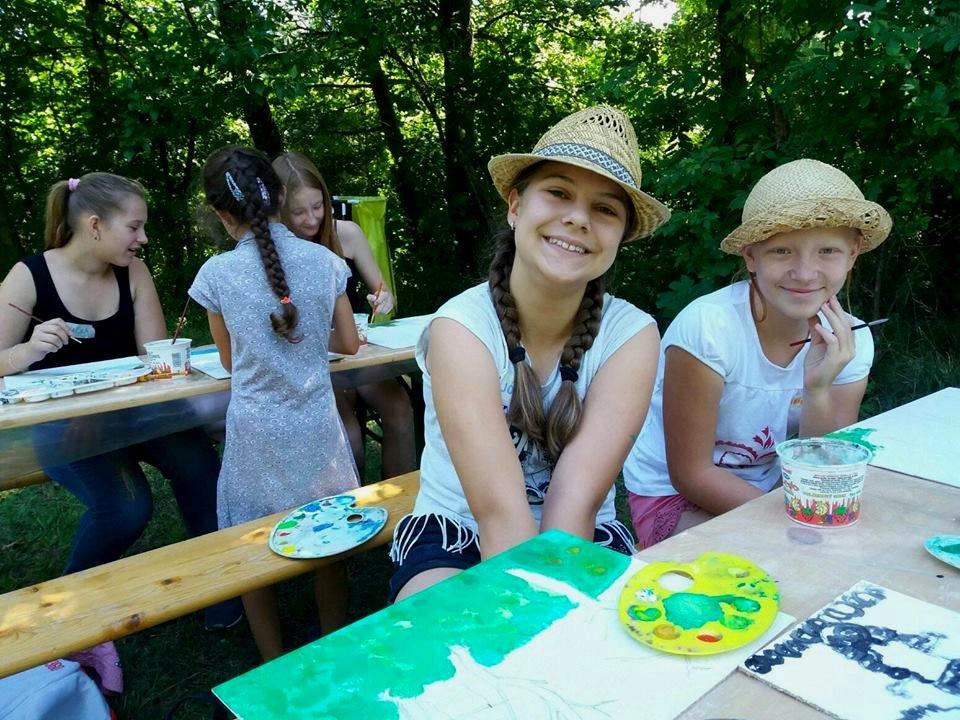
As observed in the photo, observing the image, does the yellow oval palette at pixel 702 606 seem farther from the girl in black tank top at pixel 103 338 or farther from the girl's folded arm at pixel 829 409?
the girl in black tank top at pixel 103 338

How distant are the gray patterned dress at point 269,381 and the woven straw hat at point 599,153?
3.38 feet

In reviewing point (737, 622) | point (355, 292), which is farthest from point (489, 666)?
point (355, 292)

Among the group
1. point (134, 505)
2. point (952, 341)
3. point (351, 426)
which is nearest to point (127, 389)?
point (134, 505)

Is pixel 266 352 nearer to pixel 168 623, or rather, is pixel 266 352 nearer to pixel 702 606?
pixel 168 623

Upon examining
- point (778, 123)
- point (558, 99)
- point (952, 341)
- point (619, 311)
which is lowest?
point (952, 341)

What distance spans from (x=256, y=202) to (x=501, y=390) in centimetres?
125

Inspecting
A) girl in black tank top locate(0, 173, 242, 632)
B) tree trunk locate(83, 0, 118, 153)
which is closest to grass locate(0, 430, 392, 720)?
girl in black tank top locate(0, 173, 242, 632)

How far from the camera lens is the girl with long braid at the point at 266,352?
7.88 feet

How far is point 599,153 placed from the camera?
154cm

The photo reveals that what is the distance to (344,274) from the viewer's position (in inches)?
104

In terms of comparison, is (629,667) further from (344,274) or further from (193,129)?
(193,129)

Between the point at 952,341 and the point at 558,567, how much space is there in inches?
185

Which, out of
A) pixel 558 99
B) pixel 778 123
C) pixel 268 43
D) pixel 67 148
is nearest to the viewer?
pixel 778 123

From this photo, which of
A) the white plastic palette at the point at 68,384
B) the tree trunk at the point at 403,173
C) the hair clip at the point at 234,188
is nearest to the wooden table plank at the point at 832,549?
the hair clip at the point at 234,188
